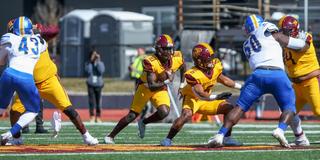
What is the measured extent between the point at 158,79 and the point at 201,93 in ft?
3.69

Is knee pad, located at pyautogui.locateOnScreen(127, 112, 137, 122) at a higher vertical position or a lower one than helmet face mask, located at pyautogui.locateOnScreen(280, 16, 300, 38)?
lower

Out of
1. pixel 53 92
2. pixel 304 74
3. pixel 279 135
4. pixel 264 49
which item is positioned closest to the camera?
pixel 279 135

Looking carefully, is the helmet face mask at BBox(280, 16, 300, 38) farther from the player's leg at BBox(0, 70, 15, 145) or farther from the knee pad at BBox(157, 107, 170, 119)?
the player's leg at BBox(0, 70, 15, 145)

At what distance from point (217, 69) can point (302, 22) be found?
46.0ft

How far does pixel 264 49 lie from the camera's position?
41.1 ft

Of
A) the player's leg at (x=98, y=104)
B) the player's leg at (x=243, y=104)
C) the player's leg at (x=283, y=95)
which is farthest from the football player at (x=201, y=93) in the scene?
the player's leg at (x=98, y=104)

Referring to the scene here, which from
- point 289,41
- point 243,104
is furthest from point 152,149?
point 289,41

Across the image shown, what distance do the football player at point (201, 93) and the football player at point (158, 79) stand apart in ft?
1.90

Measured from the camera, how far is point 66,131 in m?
17.2

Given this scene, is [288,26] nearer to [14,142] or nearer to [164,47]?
[164,47]

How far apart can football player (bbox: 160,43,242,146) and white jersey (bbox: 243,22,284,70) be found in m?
0.76

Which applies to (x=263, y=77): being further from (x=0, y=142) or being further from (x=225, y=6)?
(x=225, y=6)

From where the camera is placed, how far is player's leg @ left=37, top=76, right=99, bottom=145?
518 inches

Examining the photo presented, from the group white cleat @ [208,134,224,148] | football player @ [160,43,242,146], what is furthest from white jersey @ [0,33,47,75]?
white cleat @ [208,134,224,148]
